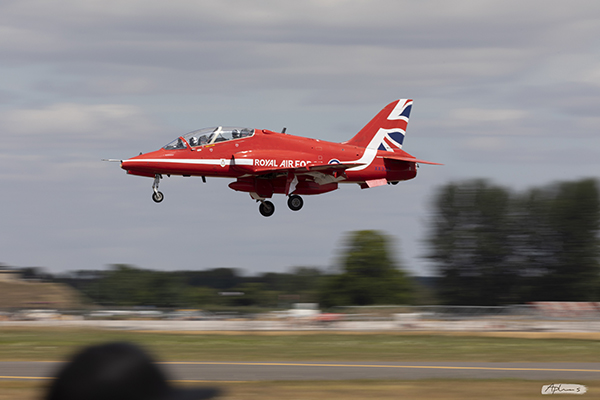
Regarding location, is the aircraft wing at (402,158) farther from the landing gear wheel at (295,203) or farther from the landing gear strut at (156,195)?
the landing gear strut at (156,195)

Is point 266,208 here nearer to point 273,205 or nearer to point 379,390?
point 273,205

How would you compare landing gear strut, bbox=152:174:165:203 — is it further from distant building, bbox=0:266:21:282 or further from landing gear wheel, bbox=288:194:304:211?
distant building, bbox=0:266:21:282

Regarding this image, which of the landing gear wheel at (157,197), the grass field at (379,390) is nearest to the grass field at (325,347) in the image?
the landing gear wheel at (157,197)

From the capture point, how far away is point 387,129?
37156 millimetres

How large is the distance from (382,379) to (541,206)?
94.3 meters

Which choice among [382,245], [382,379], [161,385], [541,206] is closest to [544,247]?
[541,206]

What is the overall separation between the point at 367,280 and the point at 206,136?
80.6 m

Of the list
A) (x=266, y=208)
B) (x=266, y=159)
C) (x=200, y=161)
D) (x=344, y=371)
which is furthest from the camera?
(x=266, y=208)

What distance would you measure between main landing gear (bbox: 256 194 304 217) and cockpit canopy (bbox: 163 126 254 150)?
3.28 m

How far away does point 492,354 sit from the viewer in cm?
3244

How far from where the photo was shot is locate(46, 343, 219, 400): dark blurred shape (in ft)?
12.6

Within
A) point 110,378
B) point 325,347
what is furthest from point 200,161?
point 110,378

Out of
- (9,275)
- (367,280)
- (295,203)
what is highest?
(295,203)

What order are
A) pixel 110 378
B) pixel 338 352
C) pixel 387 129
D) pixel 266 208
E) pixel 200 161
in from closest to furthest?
pixel 110 378
pixel 200 161
pixel 338 352
pixel 266 208
pixel 387 129
